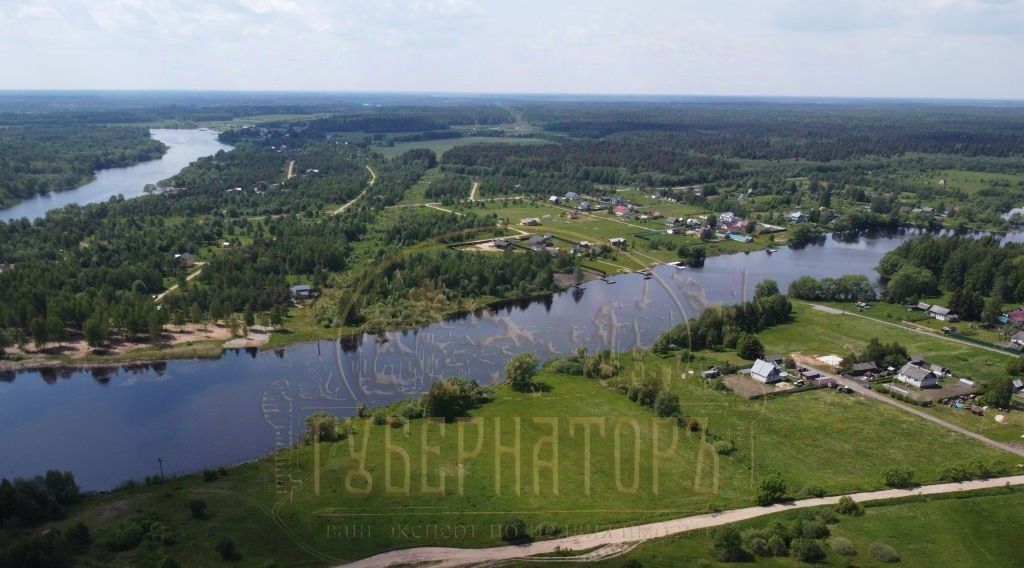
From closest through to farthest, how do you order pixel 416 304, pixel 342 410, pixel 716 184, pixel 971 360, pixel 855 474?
1. pixel 855 474
2. pixel 342 410
3. pixel 971 360
4. pixel 416 304
5. pixel 716 184

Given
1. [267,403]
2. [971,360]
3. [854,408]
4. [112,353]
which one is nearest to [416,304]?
[267,403]

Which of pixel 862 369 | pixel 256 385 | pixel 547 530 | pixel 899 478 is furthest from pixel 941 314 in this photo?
pixel 256 385

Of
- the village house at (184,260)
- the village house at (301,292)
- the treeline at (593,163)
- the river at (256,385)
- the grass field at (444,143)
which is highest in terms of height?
the grass field at (444,143)

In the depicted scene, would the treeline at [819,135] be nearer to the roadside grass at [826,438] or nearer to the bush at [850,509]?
the roadside grass at [826,438]

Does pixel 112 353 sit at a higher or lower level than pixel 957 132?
lower

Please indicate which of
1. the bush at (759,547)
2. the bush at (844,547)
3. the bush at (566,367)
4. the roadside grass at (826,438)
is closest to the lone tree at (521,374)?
the bush at (566,367)

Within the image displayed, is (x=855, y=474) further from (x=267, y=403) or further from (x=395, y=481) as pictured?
(x=267, y=403)

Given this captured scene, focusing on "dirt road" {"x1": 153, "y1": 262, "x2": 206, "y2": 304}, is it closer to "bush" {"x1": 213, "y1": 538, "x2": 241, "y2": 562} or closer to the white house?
"bush" {"x1": 213, "y1": 538, "x2": 241, "y2": 562}
